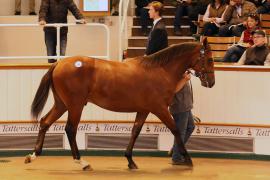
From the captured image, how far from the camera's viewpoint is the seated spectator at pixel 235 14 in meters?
15.1

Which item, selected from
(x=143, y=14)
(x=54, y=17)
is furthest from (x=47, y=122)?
(x=143, y=14)

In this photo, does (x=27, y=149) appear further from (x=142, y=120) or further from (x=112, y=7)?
(x=112, y=7)

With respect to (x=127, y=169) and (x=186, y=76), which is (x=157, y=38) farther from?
(x=127, y=169)

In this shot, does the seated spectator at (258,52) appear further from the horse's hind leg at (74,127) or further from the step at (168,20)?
the step at (168,20)

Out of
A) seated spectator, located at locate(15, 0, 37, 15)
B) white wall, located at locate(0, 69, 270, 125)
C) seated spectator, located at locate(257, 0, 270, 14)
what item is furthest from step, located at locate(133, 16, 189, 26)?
white wall, located at locate(0, 69, 270, 125)

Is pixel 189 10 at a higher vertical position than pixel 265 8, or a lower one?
lower

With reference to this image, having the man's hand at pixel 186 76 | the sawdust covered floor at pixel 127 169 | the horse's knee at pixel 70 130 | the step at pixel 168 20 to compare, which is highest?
the step at pixel 168 20

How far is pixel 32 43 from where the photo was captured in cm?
1723

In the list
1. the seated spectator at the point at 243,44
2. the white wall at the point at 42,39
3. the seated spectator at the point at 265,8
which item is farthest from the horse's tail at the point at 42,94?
the seated spectator at the point at 265,8

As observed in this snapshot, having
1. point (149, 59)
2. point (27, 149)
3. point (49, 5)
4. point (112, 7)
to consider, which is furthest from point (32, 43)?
point (149, 59)

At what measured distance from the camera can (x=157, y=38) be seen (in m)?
11.4

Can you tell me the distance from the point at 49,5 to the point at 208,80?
140 inches

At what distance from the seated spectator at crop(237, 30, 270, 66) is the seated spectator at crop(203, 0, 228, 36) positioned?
352 centimetres

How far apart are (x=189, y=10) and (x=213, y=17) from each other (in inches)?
32.8
